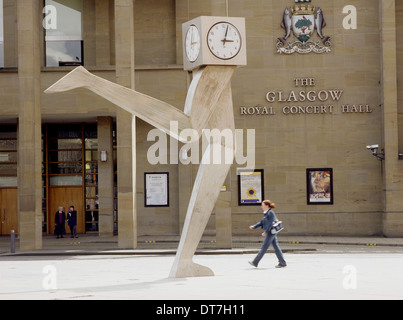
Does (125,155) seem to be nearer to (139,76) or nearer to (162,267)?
(139,76)

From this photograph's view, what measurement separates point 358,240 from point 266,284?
50.8ft

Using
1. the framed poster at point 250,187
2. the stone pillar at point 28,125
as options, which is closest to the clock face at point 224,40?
the stone pillar at point 28,125

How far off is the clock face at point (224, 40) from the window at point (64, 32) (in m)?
16.8

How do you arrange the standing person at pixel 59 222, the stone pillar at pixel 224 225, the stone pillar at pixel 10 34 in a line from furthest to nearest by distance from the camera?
the standing person at pixel 59 222
the stone pillar at pixel 10 34
the stone pillar at pixel 224 225

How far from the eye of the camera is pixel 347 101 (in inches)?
1248

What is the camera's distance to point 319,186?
104 ft

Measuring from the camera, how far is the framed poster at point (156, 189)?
106 feet

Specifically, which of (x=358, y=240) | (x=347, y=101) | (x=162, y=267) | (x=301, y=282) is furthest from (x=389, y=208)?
(x=301, y=282)

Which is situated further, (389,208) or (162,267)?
(389,208)

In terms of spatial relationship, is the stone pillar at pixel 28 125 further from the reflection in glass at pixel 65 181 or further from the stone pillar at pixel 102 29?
the reflection in glass at pixel 65 181

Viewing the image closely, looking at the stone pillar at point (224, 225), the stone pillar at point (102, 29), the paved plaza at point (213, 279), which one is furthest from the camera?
the stone pillar at point (102, 29)

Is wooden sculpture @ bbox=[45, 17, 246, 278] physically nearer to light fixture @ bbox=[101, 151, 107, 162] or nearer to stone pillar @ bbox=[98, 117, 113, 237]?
light fixture @ bbox=[101, 151, 107, 162]

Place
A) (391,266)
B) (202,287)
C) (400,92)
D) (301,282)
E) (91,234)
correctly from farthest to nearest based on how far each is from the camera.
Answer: (91,234) → (400,92) → (391,266) → (301,282) → (202,287)

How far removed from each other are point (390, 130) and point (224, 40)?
15470 mm
